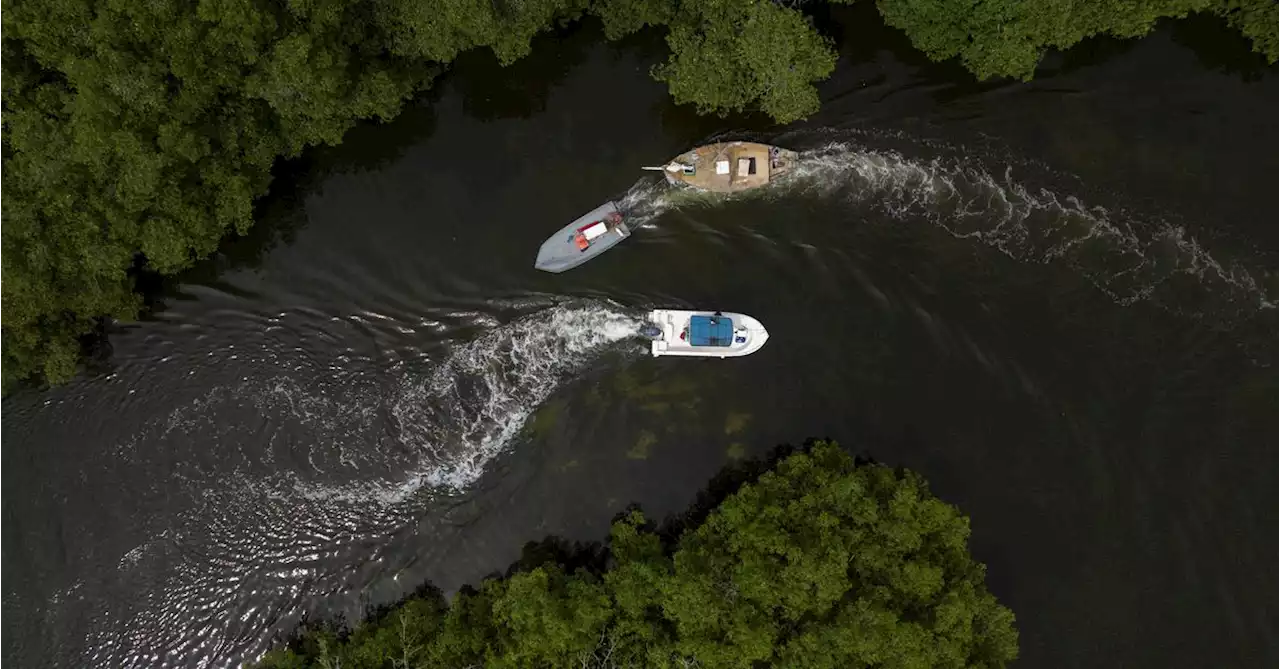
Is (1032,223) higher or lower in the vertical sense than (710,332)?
higher

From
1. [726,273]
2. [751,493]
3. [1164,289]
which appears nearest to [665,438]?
[751,493]

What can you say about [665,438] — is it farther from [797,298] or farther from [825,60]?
[825,60]

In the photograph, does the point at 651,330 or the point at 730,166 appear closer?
the point at 651,330

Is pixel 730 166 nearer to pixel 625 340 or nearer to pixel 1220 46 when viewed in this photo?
pixel 625 340

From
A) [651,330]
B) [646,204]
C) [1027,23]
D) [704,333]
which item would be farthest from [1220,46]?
[651,330]

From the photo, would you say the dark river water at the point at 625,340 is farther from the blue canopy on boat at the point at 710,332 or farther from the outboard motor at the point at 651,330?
the blue canopy on boat at the point at 710,332

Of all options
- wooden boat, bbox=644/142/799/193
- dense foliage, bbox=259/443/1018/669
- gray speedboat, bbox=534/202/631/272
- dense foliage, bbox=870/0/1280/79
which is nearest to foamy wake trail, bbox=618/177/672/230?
gray speedboat, bbox=534/202/631/272
